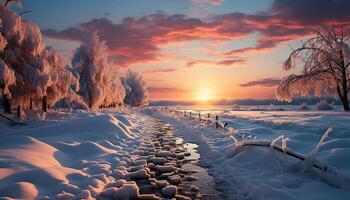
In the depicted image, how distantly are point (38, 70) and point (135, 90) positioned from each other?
66945 millimetres

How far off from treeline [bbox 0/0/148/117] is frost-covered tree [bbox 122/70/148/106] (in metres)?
40.5

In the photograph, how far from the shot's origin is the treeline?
1969 cm

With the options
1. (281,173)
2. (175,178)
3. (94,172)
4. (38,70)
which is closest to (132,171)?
(94,172)

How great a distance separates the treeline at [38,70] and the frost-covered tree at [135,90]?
4049cm

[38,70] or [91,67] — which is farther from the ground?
[91,67]

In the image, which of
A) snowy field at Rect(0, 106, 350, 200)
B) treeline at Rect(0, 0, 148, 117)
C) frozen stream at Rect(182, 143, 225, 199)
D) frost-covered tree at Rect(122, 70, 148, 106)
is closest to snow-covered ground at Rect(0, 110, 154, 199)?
snowy field at Rect(0, 106, 350, 200)

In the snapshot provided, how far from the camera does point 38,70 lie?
22078mm

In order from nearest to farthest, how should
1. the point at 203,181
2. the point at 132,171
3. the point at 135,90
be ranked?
the point at 203,181 < the point at 132,171 < the point at 135,90

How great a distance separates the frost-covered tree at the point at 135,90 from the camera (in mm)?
87500

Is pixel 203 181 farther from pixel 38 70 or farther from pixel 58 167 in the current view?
pixel 38 70

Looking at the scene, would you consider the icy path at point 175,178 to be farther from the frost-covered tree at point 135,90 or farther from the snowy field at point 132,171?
the frost-covered tree at point 135,90

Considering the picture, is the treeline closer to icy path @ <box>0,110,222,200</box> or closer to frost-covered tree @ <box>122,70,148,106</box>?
icy path @ <box>0,110,222,200</box>

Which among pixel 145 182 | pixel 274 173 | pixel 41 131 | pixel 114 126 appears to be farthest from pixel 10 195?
pixel 114 126

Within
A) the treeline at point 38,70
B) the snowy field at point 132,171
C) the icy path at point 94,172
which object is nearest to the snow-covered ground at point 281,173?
the snowy field at point 132,171
